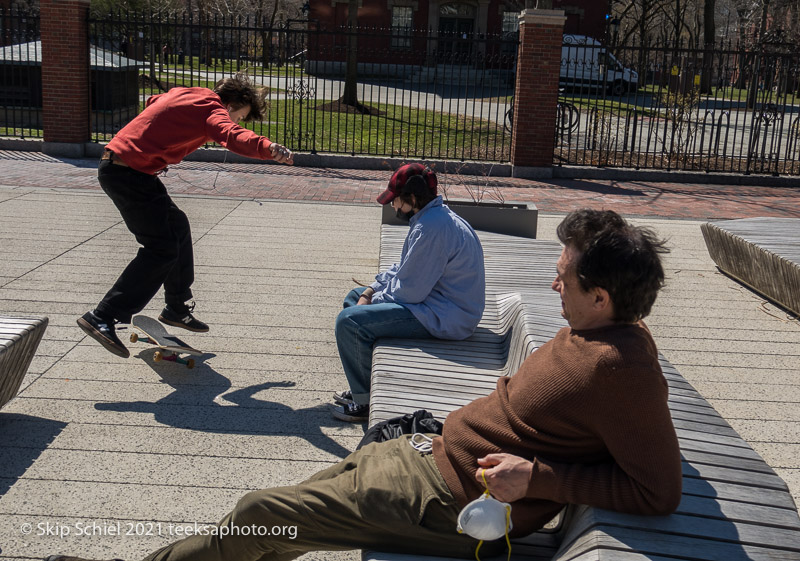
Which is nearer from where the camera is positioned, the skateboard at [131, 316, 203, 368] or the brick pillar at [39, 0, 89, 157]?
the skateboard at [131, 316, 203, 368]

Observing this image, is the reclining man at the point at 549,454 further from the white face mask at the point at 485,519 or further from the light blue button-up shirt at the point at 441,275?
the light blue button-up shirt at the point at 441,275

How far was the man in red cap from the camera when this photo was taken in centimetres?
405

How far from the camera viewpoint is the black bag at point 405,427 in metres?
2.81

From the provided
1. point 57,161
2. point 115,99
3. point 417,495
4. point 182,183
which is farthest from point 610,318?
point 115,99

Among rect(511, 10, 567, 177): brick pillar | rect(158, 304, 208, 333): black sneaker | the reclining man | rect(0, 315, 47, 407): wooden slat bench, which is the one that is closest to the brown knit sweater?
the reclining man

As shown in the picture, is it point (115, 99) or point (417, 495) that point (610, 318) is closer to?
point (417, 495)

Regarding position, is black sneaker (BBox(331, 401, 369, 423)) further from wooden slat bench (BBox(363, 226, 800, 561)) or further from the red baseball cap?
the red baseball cap

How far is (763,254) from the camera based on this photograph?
659cm

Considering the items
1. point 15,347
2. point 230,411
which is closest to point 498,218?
point 230,411

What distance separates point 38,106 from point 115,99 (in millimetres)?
1321

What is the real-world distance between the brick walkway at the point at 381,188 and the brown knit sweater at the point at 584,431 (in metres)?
7.96

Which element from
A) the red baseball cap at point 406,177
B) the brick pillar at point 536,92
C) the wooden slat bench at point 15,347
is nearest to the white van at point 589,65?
the brick pillar at point 536,92

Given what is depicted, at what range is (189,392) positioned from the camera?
459 centimetres

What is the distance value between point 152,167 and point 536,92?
391 inches
